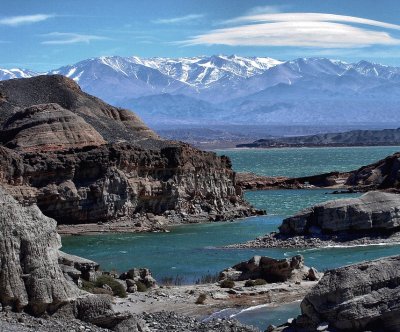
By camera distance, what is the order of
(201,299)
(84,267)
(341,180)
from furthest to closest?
(341,180) < (84,267) < (201,299)

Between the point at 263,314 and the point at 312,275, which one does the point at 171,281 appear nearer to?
the point at 312,275

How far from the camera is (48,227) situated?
28.4m

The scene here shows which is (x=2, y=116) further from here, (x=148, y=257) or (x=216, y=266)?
(x=216, y=266)

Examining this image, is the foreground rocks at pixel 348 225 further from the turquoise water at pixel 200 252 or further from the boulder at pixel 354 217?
the turquoise water at pixel 200 252

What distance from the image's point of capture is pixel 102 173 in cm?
7744

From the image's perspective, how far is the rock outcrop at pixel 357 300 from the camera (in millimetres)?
27969

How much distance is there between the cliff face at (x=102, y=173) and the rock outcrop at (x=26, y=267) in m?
43.1

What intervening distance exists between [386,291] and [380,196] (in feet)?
106

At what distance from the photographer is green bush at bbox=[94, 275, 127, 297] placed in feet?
125

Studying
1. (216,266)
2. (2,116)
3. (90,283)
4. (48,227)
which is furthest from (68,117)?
(48,227)

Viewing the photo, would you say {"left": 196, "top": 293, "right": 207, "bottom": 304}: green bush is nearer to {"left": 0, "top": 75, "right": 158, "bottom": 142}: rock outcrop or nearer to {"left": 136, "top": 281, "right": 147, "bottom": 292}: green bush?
{"left": 136, "top": 281, "right": 147, "bottom": 292}: green bush

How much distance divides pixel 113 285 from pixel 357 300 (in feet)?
43.5

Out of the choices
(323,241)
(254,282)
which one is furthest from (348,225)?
(254,282)

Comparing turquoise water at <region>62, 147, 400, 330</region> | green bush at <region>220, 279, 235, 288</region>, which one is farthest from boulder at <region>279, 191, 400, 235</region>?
green bush at <region>220, 279, 235, 288</region>
